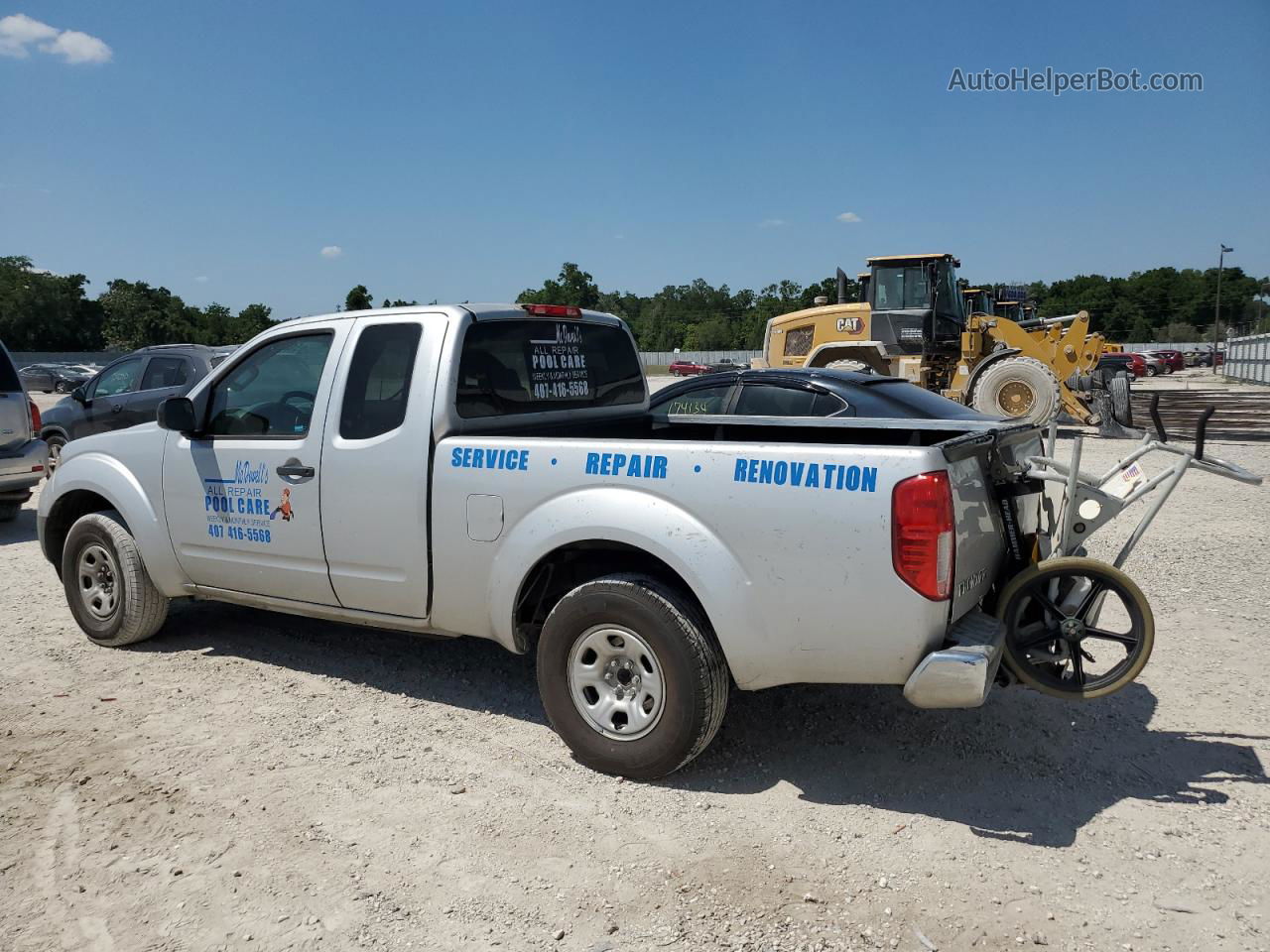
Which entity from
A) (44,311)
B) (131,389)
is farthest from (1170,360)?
(44,311)

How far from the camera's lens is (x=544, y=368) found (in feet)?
16.2

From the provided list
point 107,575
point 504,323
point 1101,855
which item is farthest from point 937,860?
point 107,575

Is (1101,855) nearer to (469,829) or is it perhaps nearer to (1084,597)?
(1084,597)

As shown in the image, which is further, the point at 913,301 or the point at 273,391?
the point at 913,301

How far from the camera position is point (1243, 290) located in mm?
111062

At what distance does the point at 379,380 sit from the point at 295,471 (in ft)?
2.14

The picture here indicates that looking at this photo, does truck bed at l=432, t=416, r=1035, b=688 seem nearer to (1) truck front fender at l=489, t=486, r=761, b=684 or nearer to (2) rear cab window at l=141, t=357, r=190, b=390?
(1) truck front fender at l=489, t=486, r=761, b=684

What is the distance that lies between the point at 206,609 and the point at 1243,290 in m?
132

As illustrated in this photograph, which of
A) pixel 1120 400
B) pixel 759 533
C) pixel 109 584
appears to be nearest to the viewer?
pixel 759 533

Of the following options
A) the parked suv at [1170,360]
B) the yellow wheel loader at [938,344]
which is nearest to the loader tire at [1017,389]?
the yellow wheel loader at [938,344]

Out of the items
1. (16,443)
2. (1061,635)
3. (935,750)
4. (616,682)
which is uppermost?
(16,443)

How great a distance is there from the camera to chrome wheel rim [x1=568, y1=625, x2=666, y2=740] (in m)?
3.74

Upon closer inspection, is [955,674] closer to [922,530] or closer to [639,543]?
[922,530]

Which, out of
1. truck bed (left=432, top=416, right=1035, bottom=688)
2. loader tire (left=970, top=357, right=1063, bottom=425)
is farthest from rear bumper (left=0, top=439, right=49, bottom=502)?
loader tire (left=970, top=357, right=1063, bottom=425)
